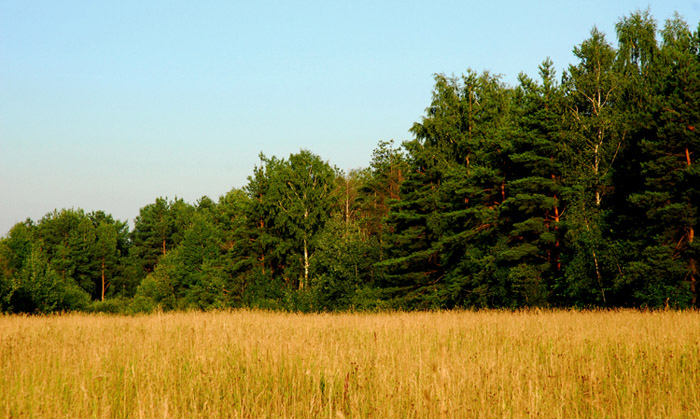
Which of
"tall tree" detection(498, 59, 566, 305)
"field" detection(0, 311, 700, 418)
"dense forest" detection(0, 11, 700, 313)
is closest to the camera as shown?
"field" detection(0, 311, 700, 418)

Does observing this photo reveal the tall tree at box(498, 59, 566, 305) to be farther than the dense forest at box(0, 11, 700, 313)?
Yes

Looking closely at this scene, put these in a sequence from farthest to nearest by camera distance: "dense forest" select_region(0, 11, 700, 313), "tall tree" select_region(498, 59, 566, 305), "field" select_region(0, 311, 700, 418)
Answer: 1. "tall tree" select_region(498, 59, 566, 305)
2. "dense forest" select_region(0, 11, 700, 313)
3. "field" select_region(0, 311, 700, 418)

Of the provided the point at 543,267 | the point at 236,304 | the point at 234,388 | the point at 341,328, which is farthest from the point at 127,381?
the point at 236,304

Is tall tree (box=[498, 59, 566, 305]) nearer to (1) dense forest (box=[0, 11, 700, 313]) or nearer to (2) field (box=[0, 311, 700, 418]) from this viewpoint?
(1) dense forest (box=[0, 11, 700, 313])

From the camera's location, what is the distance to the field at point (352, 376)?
185 inches

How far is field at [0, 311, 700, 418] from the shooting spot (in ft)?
15.4

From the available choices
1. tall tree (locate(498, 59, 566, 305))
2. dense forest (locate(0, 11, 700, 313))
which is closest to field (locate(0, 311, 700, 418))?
dense forest (locate(0, 11, 700, 313))

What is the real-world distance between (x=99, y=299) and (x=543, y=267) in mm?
72515

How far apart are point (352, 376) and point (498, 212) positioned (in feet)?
69.9

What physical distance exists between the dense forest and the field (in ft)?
39.2

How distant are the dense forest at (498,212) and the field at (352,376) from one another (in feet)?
39.2

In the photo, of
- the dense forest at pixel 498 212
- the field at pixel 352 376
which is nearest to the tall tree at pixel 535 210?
the dense forest at pixel 498 212

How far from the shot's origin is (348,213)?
47844 millimetres

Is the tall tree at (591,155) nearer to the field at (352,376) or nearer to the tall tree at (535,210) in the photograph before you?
the tall tree at (535,210)
